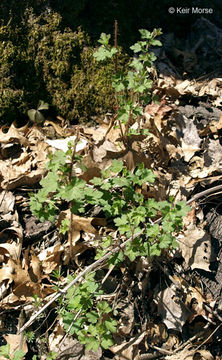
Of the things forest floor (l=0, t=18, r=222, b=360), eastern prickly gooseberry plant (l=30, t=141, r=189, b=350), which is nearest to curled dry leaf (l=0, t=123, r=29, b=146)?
forest floor (l=0, t=18, r=222, b=360)

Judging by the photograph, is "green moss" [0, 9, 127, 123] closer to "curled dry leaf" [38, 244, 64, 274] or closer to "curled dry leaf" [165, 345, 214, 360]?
"curled dry leaf" [38, 244, 64, 274]

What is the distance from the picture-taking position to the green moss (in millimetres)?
3314

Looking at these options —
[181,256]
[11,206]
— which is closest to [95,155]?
[11,206]

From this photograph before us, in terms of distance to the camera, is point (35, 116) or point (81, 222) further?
point (35, 116)

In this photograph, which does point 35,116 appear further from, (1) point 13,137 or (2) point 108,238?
(2) point 108,238

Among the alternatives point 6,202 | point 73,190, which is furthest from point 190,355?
point 6,202

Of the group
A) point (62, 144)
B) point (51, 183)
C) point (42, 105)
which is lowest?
point (62, 144)

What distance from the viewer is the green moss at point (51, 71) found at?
331 cm

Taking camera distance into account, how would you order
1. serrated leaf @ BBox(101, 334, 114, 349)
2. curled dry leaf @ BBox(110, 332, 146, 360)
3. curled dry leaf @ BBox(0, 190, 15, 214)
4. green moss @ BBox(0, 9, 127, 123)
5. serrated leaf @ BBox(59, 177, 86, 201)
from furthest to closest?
green moss @ BBox(0, 9, 127, 123) < curled dry leaf @ BBox(0, 190, 15, 214) < curled dry leaf @ BBox(110, 332, 146, 360) < serrated leaf @ BBox(101, 334, 114, 349) < serrated leaf @ BBox(59, 177, 86, 201)

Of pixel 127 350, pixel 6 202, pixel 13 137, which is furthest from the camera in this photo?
pixel 13 137

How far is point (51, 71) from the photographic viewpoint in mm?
3432

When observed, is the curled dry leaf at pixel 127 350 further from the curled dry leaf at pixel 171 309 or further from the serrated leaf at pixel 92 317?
the serrated leaf at pixel 92 317

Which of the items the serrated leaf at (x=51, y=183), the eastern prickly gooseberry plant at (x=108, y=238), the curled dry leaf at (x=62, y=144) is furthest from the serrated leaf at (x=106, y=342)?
the curled dry leaf at (x=62, y=144)

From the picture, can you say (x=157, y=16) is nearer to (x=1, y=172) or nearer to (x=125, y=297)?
(x=1, y=172)
